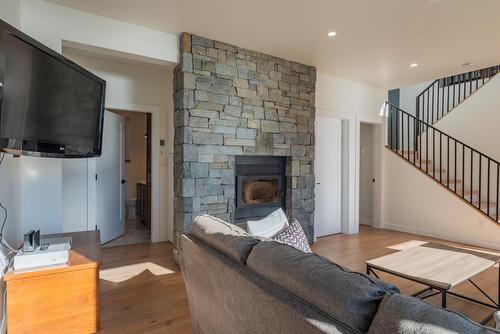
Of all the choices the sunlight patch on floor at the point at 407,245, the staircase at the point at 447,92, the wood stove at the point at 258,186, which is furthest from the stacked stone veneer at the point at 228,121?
the staircase at the point at 447,92

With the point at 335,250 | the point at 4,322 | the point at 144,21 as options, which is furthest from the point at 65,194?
the point at 335,250

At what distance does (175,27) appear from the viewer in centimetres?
310

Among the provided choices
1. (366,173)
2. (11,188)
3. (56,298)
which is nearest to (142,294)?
(56,298)

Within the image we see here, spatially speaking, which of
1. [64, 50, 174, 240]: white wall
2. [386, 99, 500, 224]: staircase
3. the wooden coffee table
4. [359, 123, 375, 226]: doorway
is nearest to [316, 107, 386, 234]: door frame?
[359, 123, 375, 226]: doorway

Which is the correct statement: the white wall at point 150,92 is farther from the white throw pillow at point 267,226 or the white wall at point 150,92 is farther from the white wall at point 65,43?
the white throw pillow at point 267,226

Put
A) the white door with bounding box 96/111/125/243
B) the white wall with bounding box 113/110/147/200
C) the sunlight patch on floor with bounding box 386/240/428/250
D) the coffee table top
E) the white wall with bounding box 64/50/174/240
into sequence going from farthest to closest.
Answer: the white wall with bounding box 113/110/147/200 < the sunlight patch on floor with bounding box 386/240/428/250 < the white door with bounding box 96/111/125/243 < the white wall with bounding box 64/50/174/240 < the coffee table top

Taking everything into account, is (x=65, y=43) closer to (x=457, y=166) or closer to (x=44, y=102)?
(x=44, y=102)

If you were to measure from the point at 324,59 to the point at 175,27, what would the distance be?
2035mm

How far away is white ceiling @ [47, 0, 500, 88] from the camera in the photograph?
2668 millimetres

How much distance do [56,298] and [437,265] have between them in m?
2.65

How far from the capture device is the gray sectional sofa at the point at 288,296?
0.73 meters

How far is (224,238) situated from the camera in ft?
4.98

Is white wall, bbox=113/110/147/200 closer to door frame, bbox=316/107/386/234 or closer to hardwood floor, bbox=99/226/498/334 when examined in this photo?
hardwood floor, bbox=99/226/498/334

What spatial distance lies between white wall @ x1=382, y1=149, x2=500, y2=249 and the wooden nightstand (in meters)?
5.09
